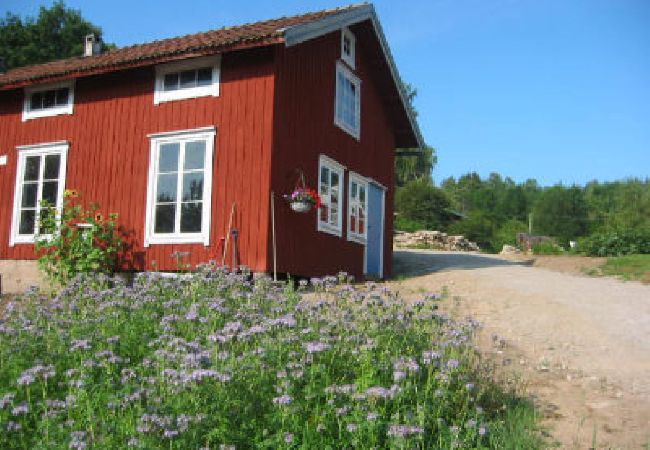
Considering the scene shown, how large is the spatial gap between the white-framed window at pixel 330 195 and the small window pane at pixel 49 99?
6.11m

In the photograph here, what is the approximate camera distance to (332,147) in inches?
604

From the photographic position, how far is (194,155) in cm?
1327

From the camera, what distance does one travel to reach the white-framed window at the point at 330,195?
1474 centimetres

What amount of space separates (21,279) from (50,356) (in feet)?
32.7

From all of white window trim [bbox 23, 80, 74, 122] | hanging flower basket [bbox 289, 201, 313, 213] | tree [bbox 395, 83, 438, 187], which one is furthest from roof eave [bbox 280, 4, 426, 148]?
tree [bbox 395, 83, 438, 187]

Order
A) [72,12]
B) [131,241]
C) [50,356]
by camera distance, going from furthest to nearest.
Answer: [72,12] < [131,241] < [50,356]

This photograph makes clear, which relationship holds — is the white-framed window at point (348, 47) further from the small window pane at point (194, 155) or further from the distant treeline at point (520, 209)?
the distant treeline at point (520, 209)

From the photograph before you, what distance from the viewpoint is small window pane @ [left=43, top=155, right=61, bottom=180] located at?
15.0 meters

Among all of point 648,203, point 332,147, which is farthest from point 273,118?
point 648,203

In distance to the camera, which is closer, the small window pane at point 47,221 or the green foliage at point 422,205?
the small window pane at point 47,221

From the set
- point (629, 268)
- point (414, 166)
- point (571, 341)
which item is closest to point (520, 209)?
point (414, 166)

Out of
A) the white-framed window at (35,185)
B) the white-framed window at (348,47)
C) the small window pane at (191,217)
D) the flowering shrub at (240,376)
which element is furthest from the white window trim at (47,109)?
the flowering shrub at (240,376)

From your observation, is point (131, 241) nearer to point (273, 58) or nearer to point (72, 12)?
point (273, 58)

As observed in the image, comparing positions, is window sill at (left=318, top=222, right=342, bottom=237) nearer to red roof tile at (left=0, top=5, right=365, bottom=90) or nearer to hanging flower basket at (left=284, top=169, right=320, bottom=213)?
hanging flower basket at (left=284, top=169, right=320, bottom=213)
